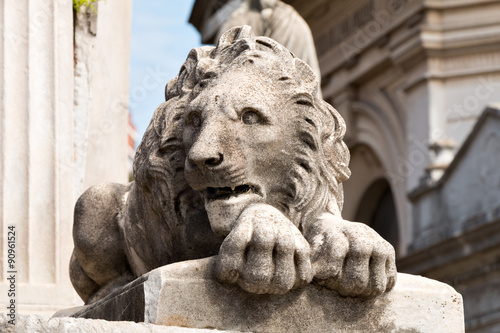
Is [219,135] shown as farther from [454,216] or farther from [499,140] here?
[454,216]

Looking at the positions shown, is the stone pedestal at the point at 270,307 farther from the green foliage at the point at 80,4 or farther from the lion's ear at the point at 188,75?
the green foliage at the point at 80,4

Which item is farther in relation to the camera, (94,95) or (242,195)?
(94,95)

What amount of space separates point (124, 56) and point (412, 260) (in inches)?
383

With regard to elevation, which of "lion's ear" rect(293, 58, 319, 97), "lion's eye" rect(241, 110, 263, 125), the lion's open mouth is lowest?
the lion's open mouth

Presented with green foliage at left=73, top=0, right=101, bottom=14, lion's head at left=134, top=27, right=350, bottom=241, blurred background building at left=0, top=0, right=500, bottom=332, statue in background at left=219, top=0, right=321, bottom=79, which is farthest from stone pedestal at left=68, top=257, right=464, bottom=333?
statue in background at left=219, top=0, right=321, bottom=79

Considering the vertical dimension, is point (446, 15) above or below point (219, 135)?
above

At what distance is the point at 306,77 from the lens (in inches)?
167

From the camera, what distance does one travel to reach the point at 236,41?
4320 millimetres

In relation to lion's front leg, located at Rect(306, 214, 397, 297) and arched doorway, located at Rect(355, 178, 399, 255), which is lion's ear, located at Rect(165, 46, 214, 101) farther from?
arched doorway, located at Rect(355, 178, 399, 255)

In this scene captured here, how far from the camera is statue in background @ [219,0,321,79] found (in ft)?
43.0

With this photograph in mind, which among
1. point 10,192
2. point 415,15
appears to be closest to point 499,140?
point 415,15

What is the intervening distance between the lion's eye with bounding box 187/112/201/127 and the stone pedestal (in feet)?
1.75

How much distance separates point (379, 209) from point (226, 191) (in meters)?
19.2

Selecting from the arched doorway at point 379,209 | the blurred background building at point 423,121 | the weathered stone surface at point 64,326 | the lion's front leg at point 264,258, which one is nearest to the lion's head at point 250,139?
the lion's front leg at point 264,258
